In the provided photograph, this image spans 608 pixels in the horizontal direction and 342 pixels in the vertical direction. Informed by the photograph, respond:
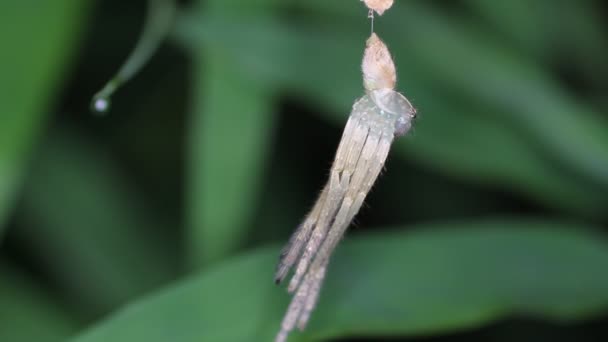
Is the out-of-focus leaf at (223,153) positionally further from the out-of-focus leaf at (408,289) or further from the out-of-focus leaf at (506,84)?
the out-of-focus leaf at (506,84)

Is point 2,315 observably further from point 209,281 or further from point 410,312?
point 410,312

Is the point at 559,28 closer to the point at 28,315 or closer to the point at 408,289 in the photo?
the point at 408,289

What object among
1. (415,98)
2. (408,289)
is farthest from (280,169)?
(408,289)

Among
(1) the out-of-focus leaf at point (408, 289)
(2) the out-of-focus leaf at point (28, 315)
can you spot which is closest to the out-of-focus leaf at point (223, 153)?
(1) the out-of-focus leaf at point (408, 289)

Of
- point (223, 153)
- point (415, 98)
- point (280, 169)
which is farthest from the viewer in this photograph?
point (280, 169)

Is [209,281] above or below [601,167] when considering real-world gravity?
below

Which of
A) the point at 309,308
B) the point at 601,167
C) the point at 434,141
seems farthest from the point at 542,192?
the point at 309,308

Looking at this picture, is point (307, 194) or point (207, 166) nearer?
point (207, 166)
